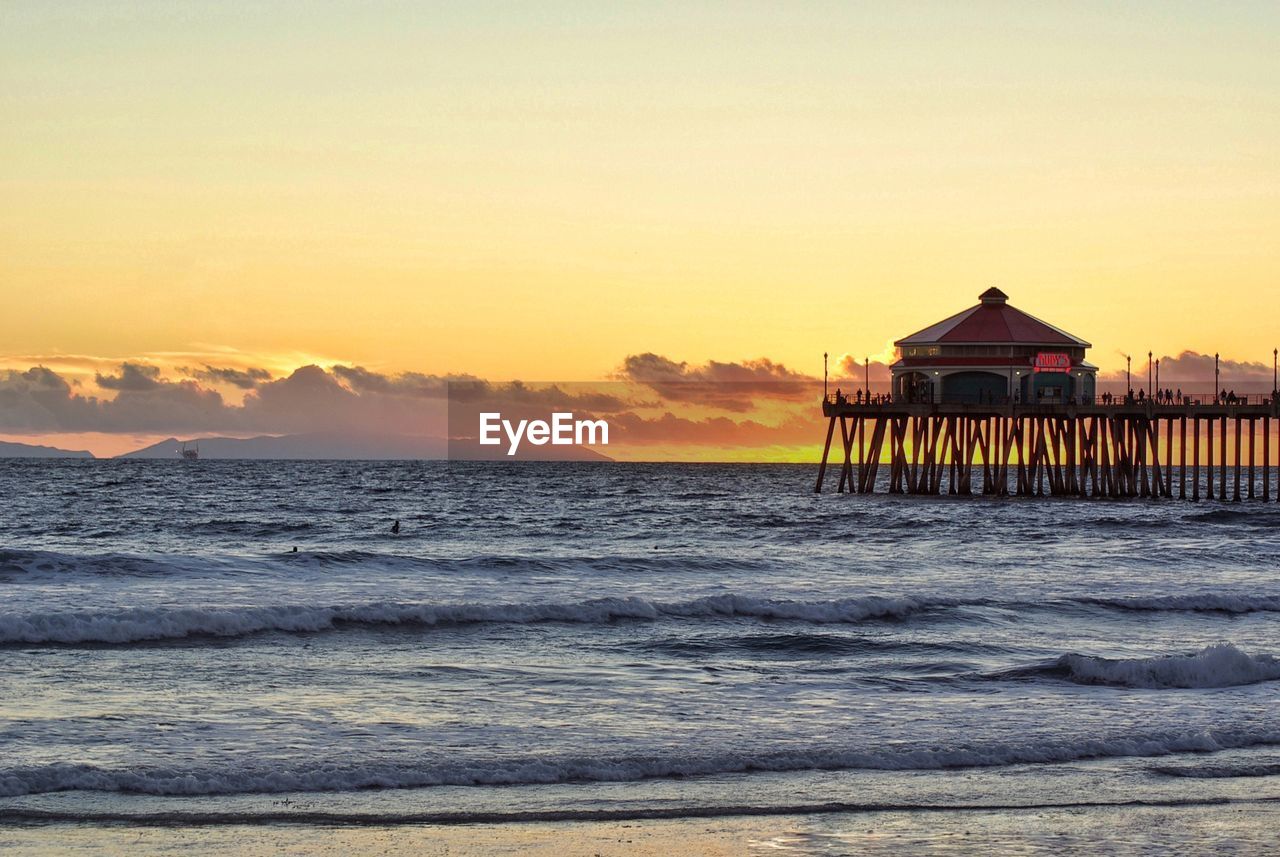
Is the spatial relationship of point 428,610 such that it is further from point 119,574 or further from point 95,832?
point 95,832

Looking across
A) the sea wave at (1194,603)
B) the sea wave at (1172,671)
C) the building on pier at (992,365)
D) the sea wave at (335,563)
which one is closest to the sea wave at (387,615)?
the sea wave at (1194,603)

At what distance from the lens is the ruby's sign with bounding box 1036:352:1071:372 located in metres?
72.1

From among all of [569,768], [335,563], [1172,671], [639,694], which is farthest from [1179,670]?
[335,563]

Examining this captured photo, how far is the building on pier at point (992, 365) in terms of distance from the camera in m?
72.1

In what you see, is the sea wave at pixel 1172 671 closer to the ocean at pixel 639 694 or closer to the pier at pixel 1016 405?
the ocean at pixel 639 694

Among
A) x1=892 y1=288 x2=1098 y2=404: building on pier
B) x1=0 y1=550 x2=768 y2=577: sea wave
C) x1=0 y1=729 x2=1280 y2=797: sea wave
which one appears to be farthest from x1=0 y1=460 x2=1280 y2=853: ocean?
x1=892 y1=288 x2=1098 y2=404: building on pier

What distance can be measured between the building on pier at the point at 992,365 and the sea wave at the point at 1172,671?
5271 centimetres

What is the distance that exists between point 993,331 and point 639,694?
190ft

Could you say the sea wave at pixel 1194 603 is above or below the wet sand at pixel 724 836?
below

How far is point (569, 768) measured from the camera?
45.2ft

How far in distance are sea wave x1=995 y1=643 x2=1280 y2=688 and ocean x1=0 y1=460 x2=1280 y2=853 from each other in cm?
4

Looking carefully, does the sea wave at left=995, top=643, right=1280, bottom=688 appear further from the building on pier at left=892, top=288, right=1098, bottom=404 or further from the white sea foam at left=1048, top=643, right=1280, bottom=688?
the building on pier at left=892, top=288, right=1098, bottom=404

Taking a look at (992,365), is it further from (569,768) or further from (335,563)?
(569,768)

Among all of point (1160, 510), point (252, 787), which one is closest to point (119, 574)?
point (252, 787)
